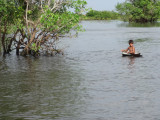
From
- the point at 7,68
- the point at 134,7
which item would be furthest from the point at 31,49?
the point at 134,7

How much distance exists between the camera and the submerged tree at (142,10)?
12762 cm

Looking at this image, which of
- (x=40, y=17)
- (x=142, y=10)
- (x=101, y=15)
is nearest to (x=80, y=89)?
(x=40, y=17)

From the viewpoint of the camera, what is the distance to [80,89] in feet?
57.5

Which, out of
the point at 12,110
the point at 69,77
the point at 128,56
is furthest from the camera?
the point at 128,56

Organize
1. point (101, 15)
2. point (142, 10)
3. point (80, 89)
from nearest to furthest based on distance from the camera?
1. point (80, 89)
2. point (142, 10)
3. point (101, 15)

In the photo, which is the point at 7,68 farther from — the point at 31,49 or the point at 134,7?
the point at 134,7

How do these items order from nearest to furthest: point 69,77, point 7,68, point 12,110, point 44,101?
point 12,110 < point 44,101 < point 69,77 < point 7,68

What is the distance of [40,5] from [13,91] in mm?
14151

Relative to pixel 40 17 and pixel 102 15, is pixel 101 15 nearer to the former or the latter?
pixel 102 15

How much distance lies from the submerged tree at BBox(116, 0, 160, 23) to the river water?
10188cm

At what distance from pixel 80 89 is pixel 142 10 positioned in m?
116

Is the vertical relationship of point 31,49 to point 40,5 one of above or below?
below

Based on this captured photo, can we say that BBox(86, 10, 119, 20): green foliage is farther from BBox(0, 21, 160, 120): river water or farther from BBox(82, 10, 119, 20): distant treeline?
BBox(0, 21, 160, 120): river water

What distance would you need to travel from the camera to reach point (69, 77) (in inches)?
831
